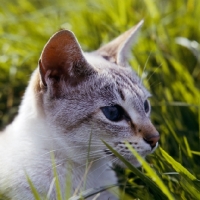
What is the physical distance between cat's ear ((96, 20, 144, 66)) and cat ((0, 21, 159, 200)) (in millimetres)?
292

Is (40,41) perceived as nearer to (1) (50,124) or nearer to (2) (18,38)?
(2) (18,38)

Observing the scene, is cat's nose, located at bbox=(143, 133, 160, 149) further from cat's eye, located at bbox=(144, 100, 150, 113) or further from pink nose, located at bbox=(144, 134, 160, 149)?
cat's eye, located at bbox=(144, 100, 150, 113)

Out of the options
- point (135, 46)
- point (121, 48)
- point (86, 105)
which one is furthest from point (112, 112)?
point (135, 46)

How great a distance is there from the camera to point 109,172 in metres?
2.41

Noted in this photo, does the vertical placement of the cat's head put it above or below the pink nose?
above

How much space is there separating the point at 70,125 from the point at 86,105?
0.12 meters

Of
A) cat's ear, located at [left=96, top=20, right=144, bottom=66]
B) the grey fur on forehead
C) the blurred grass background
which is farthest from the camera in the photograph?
the blurred grass background

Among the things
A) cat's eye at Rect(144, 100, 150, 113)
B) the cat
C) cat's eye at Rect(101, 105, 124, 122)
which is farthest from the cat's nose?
cat's eye at Rect(144, 100, 150, 113)

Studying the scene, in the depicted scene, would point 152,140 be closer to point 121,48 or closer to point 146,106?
point 146,106

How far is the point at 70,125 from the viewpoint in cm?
218

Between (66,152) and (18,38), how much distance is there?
4.36 ft

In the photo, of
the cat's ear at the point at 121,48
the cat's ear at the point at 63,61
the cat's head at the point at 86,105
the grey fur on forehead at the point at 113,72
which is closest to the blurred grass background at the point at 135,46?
the cat's ear at the point at 121,48

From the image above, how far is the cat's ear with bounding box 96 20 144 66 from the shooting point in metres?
2.58

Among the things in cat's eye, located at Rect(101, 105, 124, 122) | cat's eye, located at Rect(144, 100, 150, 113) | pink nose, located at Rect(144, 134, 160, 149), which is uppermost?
cat's eye, located at Rect(101, 105, 124, 122)
